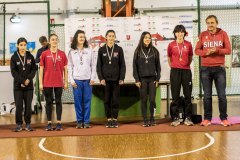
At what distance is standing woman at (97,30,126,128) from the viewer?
6969 mm

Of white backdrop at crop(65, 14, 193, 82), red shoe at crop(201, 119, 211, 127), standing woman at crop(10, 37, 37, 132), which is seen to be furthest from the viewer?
white backdrop at crop(65, 14, 193, 82)

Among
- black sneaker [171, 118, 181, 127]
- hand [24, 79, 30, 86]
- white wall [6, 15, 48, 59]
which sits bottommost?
black sneaker [171, 118, 181, 127]

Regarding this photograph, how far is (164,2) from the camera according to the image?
13617 millimetres

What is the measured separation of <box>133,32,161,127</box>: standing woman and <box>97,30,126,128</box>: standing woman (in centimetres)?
27

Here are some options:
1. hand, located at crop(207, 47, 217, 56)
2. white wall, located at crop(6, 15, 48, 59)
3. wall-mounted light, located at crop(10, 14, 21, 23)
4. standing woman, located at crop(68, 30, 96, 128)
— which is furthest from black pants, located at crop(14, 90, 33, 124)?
white wall, located at crop(6, 15, 48, 59)

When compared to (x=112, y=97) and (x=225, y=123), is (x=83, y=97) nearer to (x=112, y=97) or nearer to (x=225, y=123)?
(x=112, y=97)

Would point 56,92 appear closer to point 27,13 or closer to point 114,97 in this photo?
point 114,97

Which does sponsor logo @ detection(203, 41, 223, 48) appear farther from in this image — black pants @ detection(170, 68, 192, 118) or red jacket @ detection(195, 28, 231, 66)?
black pants @ detection(170, 68, 192, 118)

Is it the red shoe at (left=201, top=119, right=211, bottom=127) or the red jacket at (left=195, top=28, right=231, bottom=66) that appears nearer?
the red jacket at (left=195, top=28, right=231, bottom=66)

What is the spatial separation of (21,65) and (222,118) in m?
3.38

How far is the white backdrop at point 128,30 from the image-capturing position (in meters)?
7.77

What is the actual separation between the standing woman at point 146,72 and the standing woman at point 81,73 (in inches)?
29.8

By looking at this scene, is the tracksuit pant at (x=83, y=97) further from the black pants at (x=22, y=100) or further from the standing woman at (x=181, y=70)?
the standing woman at (x=181, y=70)

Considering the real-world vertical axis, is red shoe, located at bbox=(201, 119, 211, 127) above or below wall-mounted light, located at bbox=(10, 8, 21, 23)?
below
